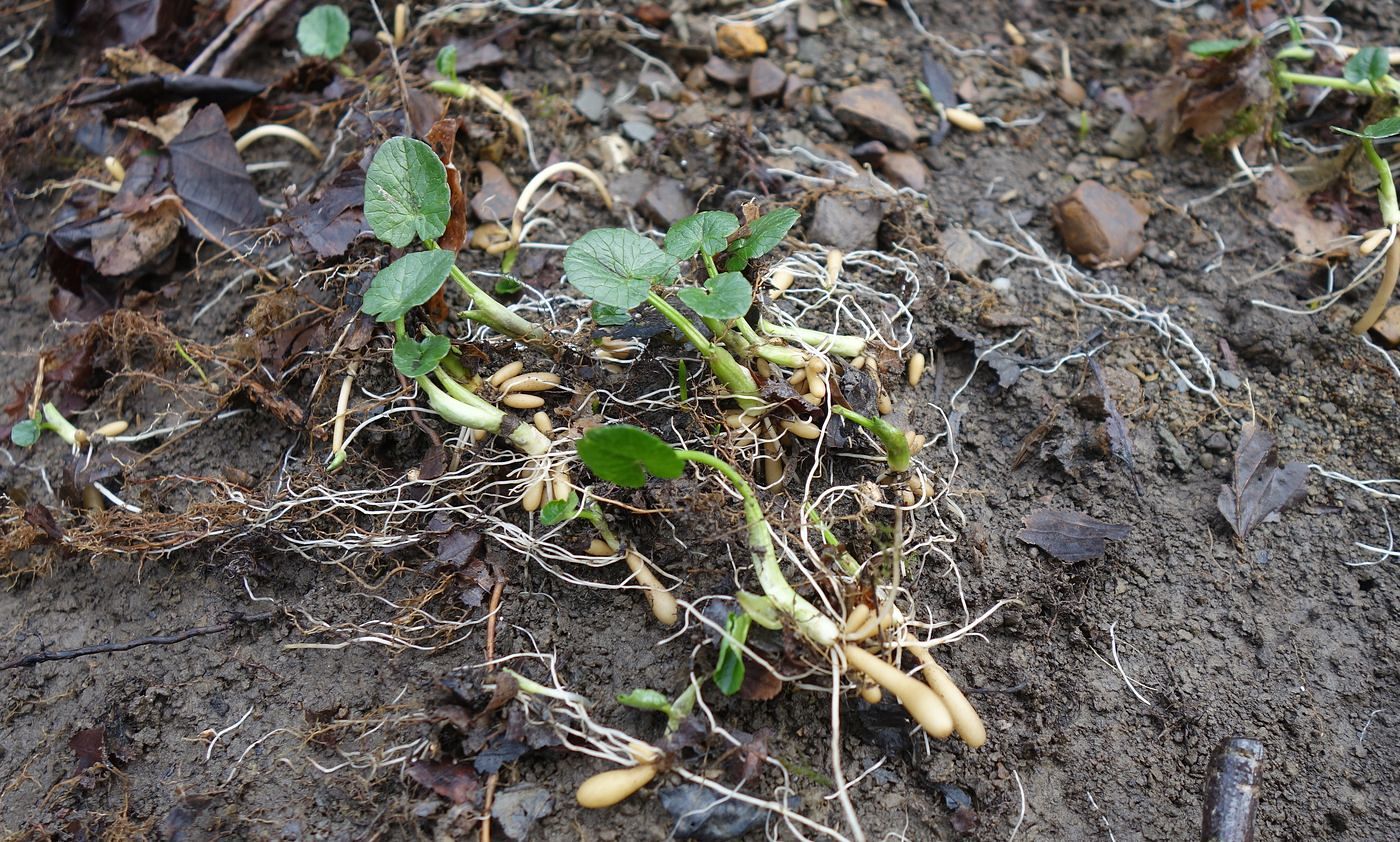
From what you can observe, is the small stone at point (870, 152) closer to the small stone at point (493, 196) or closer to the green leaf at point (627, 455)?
the small stone at point (493, 196)

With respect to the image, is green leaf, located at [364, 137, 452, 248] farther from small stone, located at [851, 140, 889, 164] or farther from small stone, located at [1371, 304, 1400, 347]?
small stone, located at [1371, 304, 1400, 347]

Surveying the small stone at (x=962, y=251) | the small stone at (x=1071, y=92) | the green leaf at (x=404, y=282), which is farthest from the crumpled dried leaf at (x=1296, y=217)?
the green leaf at (x=404, y=282)

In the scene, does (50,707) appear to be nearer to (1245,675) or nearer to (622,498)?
(622,498)

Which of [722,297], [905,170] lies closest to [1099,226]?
[905,170]

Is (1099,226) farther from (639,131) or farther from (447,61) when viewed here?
(447,61)

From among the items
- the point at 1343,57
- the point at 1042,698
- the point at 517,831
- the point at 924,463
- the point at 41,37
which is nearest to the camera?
the point at 517,831

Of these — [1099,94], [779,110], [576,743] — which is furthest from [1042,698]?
[1099,94]
